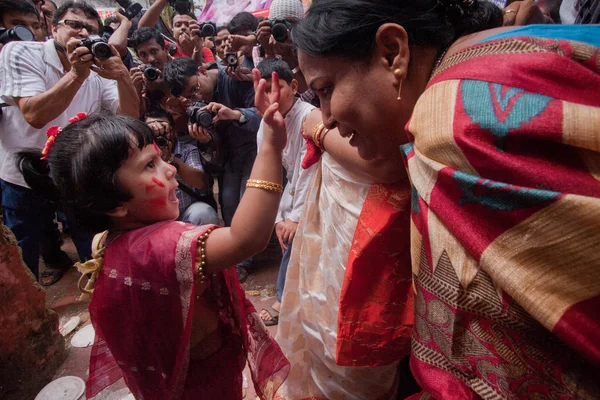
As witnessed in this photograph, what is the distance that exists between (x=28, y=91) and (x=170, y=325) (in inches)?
78.2

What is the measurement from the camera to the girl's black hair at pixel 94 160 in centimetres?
100

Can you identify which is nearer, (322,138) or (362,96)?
(362,96)

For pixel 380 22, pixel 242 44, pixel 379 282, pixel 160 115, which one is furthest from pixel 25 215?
pixel 380 22

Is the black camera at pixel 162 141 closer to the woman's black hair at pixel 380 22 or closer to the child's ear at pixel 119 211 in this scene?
the child's ear at pixel 119 211

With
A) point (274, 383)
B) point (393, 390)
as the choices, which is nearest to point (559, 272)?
point (393, 390)

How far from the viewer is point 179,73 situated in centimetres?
270

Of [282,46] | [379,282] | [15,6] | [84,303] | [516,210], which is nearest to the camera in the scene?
[516,210]

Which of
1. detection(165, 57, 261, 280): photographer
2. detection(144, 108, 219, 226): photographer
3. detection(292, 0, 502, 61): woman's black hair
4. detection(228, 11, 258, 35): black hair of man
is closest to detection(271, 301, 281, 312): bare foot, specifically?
detection(165, 57, 261, 280): photographer

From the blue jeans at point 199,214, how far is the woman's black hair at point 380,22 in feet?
6.31

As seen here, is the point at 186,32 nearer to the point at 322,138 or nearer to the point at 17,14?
the point at 17,14

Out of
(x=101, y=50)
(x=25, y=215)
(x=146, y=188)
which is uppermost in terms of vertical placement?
(x=101, y=50)

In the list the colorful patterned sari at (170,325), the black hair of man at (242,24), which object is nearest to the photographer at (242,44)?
the black hair of man at (242,24)

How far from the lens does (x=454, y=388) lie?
0.71 meters

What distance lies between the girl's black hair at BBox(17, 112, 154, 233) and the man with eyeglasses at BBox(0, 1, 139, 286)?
1.33m
